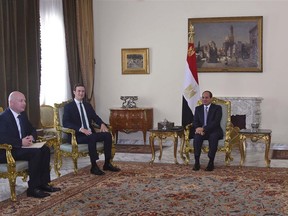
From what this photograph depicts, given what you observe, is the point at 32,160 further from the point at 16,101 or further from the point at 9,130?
the point at 16,101

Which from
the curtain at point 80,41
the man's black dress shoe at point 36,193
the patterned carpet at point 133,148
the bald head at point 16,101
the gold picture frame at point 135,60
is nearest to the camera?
the man's black dress shoe at point 36,193

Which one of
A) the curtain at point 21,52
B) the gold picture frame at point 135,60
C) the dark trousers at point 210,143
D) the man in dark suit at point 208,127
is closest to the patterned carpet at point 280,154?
the man in dark suit at point 208,127

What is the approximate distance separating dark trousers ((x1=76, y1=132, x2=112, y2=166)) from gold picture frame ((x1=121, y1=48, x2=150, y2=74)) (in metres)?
3.85

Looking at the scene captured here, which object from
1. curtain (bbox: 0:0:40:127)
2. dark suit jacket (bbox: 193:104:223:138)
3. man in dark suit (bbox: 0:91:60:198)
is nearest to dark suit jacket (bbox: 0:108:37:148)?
man in dark suit (bbox: 0:91:60:198)

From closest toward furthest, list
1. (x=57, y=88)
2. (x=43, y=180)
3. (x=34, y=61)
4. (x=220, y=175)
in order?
(x=43, y=180) → (x=220, y=175) → (x=34, y=61) → (x=57, y=88)

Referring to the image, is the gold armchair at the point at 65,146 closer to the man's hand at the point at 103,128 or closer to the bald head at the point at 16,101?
the man's hand at the point at 103,128

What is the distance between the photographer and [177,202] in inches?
198

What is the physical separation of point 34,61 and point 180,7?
3681mm

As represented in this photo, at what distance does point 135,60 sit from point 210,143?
162 inches

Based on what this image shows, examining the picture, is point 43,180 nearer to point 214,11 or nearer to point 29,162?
point 29,162

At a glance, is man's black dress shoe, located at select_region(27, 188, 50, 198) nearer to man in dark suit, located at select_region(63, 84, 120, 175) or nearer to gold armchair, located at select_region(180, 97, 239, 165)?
man in dark suit, located at select_region(63, 84, 120, 175)

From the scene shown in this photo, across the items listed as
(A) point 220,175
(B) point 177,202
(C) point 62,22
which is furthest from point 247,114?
(B) point 177,202

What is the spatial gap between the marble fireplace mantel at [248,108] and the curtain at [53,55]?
3.64 meters

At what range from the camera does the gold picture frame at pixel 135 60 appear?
34.2 ft
